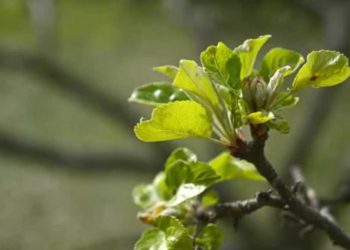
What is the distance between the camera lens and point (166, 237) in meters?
0.31

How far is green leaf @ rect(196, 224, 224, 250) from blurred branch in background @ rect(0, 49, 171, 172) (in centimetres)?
158

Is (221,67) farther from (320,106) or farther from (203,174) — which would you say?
(320,106)

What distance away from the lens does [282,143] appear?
2102 mm

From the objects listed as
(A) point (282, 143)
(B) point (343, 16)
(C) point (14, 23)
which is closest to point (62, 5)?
(C) point (14, 23)

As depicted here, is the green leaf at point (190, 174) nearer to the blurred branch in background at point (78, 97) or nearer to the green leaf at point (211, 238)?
the green leaf at point (211, 238)

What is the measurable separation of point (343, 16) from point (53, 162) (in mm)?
920

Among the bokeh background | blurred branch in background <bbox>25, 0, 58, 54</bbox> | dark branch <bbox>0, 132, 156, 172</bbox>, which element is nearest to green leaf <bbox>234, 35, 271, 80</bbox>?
the bokeh background

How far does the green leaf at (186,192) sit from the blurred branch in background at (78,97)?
1.57 meters

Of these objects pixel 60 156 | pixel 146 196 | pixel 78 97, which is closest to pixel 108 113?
pixel 78 97

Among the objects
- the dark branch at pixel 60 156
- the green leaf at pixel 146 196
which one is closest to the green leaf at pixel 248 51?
the green leaf at pixel 146 196

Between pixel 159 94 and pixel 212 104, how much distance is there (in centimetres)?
3

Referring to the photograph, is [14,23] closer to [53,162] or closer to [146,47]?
[146,47]

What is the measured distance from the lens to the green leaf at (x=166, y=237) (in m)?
0.31

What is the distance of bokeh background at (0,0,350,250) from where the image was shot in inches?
74.7
